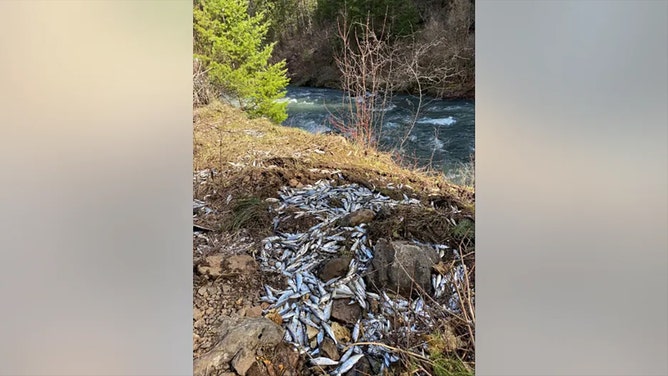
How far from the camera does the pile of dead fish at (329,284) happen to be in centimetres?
169

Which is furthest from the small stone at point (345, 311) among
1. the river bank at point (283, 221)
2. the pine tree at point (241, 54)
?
the pine tree at point (241, 54)

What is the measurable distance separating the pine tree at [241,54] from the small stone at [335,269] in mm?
602

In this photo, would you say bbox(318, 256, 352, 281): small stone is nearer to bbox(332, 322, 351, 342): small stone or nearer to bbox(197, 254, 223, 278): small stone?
bbox(332, 322, 351, 342): small stone

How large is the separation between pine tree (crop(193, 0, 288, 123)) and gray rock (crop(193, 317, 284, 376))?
0.79 m

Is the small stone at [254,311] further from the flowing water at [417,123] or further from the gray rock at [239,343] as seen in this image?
the flowing water at [417,123]

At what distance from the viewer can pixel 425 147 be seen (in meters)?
1.81

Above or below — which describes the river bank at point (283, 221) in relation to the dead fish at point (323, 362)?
above

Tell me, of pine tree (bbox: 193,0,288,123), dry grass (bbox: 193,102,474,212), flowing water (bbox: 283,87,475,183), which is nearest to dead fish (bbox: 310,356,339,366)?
dry grass (bbox: 193,102,474,212)

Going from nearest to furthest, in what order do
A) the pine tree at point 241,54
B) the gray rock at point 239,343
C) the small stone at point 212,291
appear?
the gray rock at point 239,343 → the small stone at point 212,291 → the pine tree at point 241,54

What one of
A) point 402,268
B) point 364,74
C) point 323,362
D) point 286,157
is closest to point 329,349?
point 323,362

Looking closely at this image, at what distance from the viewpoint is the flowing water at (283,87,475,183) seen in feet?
5.85
